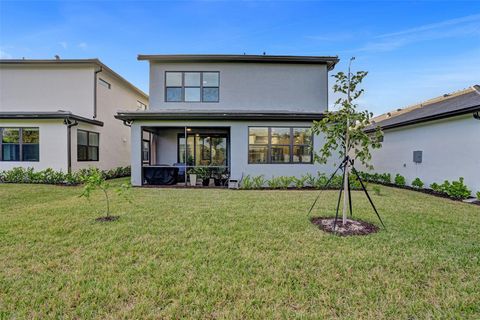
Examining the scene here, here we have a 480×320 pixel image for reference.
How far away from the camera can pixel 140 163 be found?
10.5 meters

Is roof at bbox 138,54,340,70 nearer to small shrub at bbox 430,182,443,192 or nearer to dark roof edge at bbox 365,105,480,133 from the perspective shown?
dark roof edge at bbox 365,105,480,133

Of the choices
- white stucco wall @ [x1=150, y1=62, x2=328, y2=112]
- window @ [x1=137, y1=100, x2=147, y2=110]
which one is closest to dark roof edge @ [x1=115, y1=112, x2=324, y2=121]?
white stucco wall @ [x1=150, y1=62, x2=328, y2=112]

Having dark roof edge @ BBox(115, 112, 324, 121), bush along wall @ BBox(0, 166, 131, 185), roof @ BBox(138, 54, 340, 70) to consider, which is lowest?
bush along wall @ BBox(0, 166, 131, 185)

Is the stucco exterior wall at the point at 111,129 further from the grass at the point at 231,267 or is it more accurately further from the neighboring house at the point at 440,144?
the neighboring house at the point at 440,144

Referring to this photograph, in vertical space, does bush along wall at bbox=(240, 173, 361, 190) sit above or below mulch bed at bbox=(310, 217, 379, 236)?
above

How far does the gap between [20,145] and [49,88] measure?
3.49 meters

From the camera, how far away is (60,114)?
435 inches

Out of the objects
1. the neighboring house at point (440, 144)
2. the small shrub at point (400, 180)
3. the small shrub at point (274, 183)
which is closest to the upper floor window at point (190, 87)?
the small shrub at point (274, 183)

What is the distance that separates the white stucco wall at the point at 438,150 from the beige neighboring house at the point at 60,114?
15.3m

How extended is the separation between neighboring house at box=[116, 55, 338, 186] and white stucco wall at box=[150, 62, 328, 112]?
5 centimetres

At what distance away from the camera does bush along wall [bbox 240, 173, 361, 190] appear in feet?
33.5

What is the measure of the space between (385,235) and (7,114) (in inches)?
598

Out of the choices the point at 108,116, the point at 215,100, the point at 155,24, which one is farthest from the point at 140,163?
the point at 155,24

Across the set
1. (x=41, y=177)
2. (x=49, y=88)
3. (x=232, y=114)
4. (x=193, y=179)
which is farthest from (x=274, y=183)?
(x=49, y=88)
